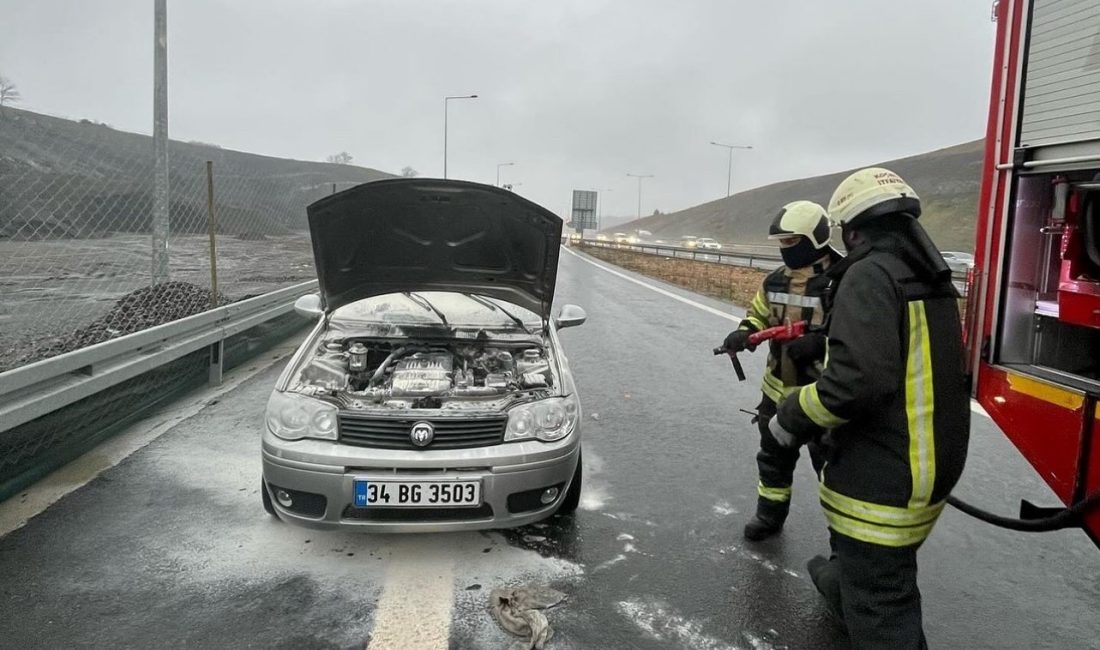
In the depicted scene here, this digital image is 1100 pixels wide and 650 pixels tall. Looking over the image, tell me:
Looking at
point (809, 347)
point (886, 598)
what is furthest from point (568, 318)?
point (886, 598)

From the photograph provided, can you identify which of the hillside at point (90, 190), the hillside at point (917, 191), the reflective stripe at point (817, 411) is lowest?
the reflective stripe at point (817, 411)

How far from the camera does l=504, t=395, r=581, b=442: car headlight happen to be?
10.6 ft

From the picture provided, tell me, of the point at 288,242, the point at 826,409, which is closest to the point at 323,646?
the point at 826,409

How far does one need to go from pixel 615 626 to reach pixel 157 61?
765cm

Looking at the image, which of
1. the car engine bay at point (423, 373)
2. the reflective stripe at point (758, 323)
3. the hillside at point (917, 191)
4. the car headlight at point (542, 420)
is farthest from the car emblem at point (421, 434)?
the hillside at point (917, 191)

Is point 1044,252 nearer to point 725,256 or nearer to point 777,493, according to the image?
point 777,493

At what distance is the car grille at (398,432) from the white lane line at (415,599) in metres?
0.56

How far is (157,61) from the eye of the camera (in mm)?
7355

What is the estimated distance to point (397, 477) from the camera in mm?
2963

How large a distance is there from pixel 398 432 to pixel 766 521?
75.4 inches

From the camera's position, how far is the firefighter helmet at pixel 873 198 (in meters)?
2.19

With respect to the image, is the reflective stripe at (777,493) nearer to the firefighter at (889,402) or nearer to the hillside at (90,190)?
the firefighter at (889,402)

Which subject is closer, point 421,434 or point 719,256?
point 421,434

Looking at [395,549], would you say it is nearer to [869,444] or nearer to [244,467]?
[244,467]
